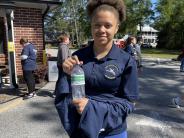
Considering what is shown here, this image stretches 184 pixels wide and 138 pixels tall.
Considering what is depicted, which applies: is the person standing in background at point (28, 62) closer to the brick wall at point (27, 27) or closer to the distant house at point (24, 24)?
the distant house at point (24, 24)

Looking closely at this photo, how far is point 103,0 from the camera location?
103 inches

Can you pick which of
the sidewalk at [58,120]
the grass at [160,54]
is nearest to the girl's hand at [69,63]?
the sidewalk at [58,120]

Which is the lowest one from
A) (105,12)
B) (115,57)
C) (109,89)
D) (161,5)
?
(109,89)

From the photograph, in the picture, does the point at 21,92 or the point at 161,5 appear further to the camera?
the point at 161,5

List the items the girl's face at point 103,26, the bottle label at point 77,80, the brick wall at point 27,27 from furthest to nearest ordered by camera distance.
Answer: the brick wall at point 27,27
the girl's face at point 103,26
the bottle label at point 77,80

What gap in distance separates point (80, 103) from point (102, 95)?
0.27 m

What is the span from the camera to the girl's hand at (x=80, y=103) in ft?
7.92

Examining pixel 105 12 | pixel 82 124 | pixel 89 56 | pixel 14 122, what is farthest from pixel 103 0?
pixel 14 122

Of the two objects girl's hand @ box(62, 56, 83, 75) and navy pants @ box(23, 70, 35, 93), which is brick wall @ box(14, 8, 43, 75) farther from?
girl's hand @ box(62, 56, 83, 75)

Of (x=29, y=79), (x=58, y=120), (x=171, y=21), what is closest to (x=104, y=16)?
(x=58, y=120)

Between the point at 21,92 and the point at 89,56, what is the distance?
8334 millimetres

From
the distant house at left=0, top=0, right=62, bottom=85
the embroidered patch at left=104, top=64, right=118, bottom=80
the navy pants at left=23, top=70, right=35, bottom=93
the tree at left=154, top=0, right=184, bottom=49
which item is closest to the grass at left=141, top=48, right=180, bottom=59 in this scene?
the tree at left=154, top=0, right=184, bottom=49

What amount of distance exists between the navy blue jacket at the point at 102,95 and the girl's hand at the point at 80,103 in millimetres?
27

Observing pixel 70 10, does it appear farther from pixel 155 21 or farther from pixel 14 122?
pixel 14 122
